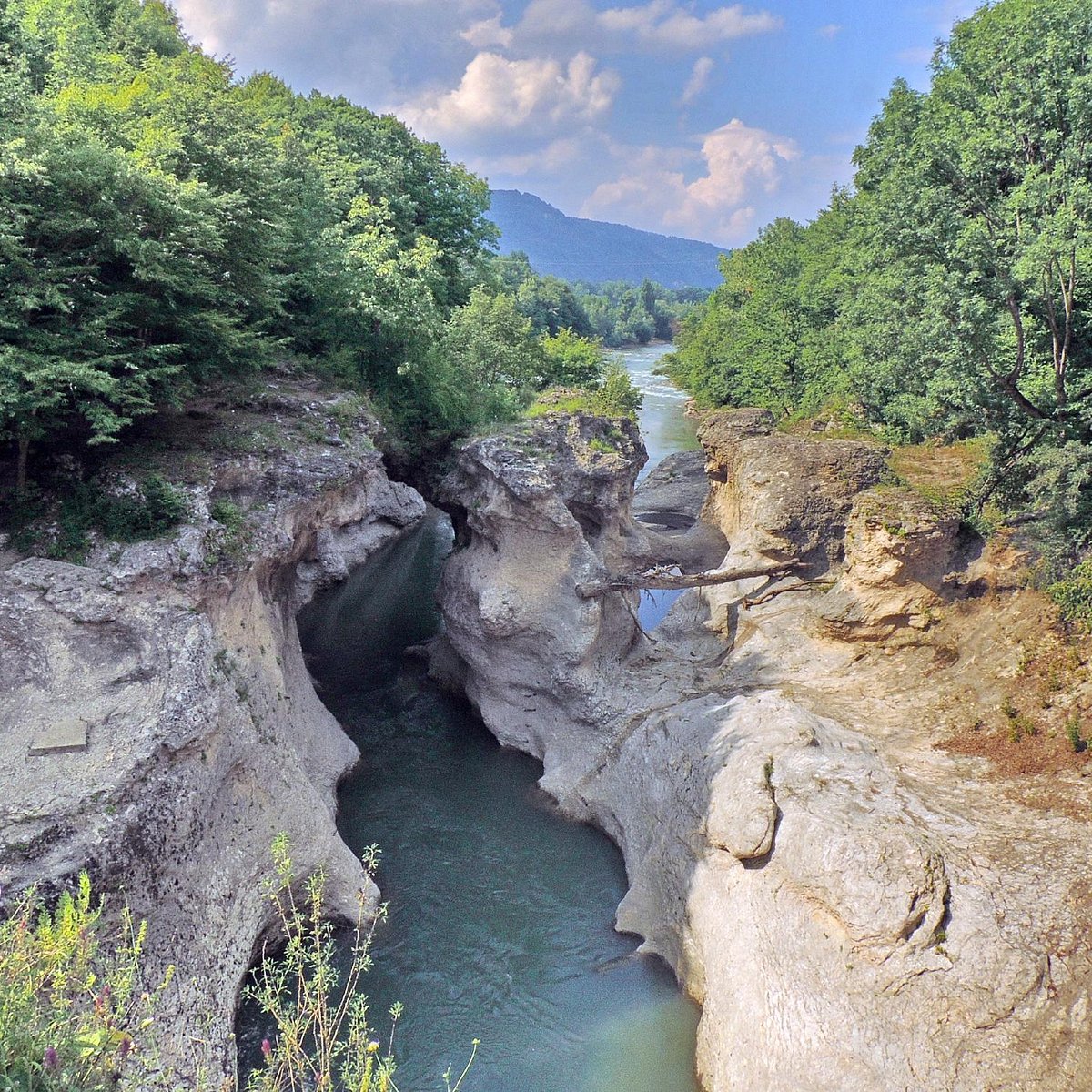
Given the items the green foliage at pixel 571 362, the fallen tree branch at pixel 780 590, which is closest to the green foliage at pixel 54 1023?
the fallen tree branch at pixel 780 590

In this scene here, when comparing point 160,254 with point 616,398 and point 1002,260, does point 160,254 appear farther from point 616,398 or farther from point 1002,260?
point 1002,260

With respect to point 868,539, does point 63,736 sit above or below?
below

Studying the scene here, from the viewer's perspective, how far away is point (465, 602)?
1947 centimetres

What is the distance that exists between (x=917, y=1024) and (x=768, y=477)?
13.8 m

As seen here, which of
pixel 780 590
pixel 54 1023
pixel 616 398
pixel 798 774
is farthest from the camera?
pixel 616 398

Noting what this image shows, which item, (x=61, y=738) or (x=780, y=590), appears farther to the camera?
(x=780, y=590)

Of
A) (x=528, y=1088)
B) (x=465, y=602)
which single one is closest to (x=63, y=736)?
(x=528, y=1088)

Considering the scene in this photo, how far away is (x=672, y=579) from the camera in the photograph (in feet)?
63.5

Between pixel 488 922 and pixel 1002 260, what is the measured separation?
15770mm

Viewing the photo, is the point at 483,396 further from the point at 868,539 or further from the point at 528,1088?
the point at 528,1088

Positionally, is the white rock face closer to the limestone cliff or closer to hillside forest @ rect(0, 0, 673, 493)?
hillside forest @ rect(0, 0, 673, 493)

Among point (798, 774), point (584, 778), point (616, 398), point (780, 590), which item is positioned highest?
point (616, 398)

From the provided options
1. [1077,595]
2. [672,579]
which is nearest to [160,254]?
[672,579]

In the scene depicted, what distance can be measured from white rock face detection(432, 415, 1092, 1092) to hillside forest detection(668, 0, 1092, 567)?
238 cm
